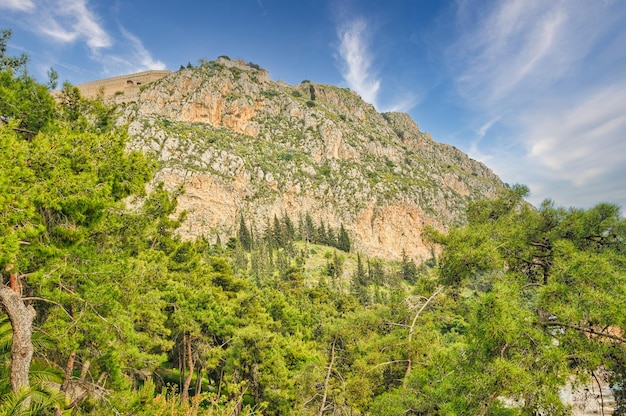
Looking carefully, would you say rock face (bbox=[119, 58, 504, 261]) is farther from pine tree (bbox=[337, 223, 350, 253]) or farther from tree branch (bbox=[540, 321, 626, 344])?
tree branch (bbox=[540, 321, 626, 344])

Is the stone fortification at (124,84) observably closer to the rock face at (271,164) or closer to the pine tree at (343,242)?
the rock face at (271,164)

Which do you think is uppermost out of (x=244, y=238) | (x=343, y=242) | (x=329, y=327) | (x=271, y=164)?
(x=271, y=164)

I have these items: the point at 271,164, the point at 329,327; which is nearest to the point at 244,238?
the point at 271,164

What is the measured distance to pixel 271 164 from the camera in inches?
3784

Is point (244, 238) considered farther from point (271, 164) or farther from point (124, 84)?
point (124, 84)

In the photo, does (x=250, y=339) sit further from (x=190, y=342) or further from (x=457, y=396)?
(x=457, y=396)

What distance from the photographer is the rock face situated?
7900 centimetres

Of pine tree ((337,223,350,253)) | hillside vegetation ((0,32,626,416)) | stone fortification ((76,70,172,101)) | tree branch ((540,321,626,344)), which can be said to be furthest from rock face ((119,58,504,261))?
tree branch ((540,321,626,344))

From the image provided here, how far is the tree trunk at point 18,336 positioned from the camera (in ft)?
19.8

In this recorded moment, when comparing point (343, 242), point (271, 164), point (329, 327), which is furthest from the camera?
point (271, 164)

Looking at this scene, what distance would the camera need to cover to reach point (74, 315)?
762 cm

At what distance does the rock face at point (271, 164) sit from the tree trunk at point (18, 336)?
6703 cm

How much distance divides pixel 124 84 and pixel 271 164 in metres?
55.5

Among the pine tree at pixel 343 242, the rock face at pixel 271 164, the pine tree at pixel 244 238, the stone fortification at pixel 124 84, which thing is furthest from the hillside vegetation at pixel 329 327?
the stone fortification at pixel 124 84
